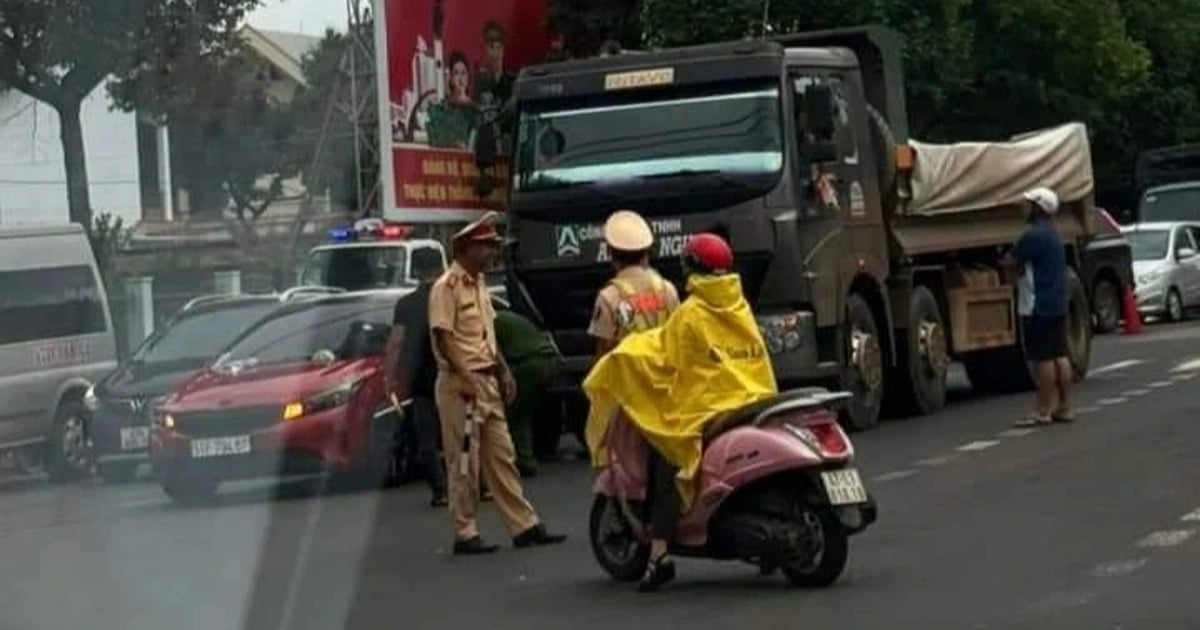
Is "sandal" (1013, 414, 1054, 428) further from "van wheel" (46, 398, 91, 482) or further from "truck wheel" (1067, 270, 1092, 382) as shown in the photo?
"van wheel" (46, 398, 91, 482)

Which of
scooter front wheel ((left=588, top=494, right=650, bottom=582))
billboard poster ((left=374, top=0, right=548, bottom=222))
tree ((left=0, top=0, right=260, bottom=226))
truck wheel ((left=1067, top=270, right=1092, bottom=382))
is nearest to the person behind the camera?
tree ((left=0, top=0, right=260, bottom=226))

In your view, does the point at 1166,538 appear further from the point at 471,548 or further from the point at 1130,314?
the point at 1130,314

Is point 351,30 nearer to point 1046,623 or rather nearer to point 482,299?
point 482,299

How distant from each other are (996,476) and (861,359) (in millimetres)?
3993

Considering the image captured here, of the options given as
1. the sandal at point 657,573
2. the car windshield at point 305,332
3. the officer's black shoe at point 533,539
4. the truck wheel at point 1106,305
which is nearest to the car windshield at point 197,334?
the car windshield at point 305,332

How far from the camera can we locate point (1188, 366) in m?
26.3

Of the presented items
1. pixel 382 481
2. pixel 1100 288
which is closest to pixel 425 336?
pixel 382 481

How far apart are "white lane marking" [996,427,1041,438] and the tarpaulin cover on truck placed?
2694mm

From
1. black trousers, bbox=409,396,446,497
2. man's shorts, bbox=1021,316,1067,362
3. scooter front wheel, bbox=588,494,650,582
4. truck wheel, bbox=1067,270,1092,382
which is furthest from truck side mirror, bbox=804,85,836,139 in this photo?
scooter front wheel, bbox=588,494,650,582

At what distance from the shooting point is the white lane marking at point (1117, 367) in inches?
1030

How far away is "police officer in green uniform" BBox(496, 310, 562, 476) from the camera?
18.6 meters

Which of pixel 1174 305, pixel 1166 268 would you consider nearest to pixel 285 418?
pixel 1166 268

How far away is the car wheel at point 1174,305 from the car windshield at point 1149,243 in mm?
589

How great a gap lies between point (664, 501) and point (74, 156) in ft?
12.5
